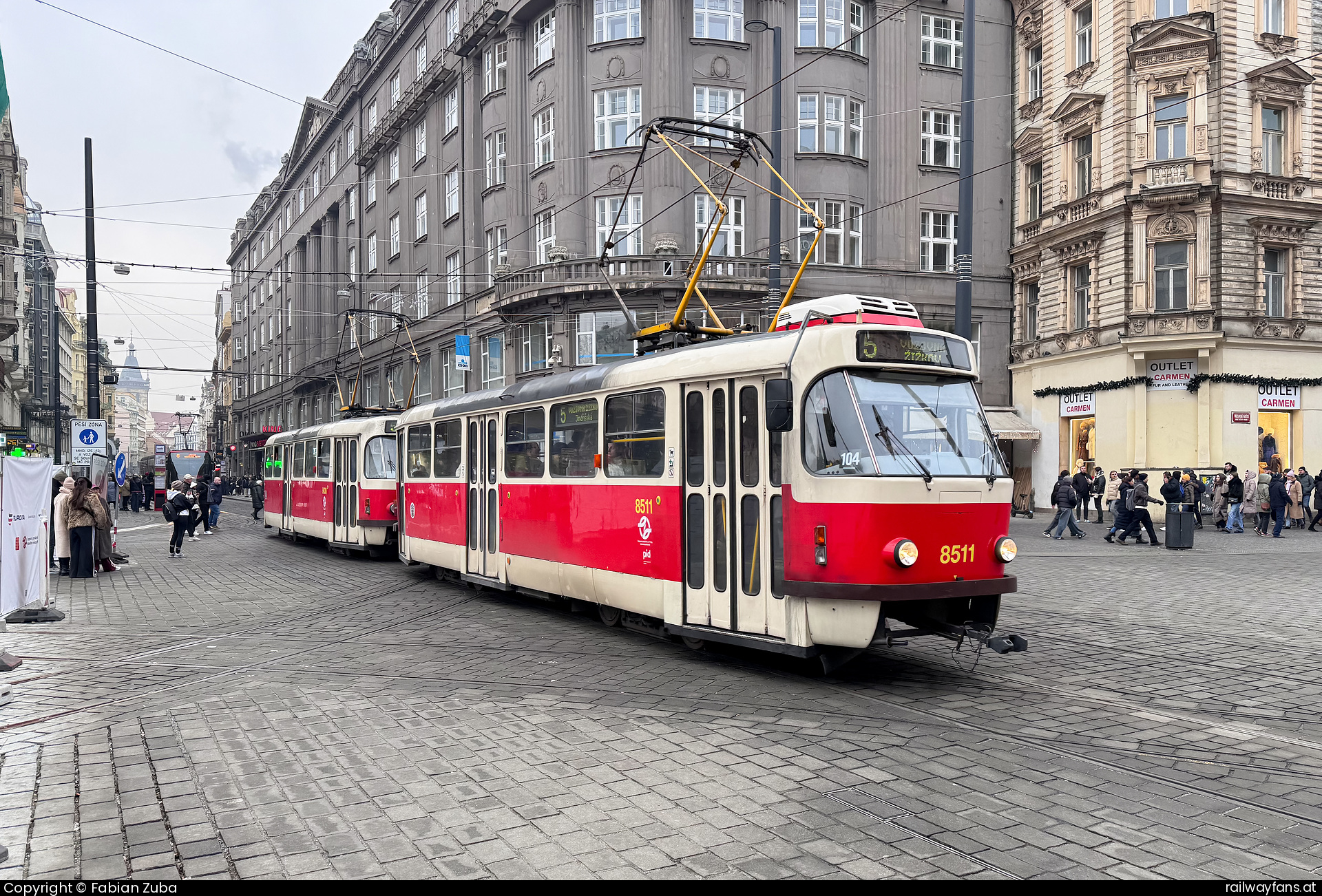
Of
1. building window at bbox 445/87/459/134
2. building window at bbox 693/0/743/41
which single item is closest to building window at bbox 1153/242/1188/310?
building window at bbox 693/0/743/41

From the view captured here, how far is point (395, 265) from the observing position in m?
46.2

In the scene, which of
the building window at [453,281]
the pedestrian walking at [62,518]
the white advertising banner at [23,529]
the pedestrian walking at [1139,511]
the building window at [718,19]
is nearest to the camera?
the white advertising banner at [23,529]

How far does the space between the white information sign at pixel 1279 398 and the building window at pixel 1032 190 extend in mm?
9470

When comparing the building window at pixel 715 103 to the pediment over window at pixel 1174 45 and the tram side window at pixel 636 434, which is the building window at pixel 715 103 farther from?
the tram side window at pixel 636 434

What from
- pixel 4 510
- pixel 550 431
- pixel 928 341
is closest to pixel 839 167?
pixel 550 431

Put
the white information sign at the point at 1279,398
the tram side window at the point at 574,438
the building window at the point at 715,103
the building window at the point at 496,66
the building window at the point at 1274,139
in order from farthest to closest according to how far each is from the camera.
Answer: the building window at the point at 496,66, the building window at the point at 715,103, the building window at the point at 1274,139, the white information sign at the point at 1279,398, the tram side window at the point at 574,438

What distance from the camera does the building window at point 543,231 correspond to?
3253 centimetres

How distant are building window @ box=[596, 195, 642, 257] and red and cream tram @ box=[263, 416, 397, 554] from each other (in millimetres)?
11163

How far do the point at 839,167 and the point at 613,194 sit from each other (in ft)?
23.4

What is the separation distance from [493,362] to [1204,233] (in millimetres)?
22924

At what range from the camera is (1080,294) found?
3177 cm

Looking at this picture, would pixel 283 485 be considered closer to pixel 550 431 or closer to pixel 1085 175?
pixel 550 431

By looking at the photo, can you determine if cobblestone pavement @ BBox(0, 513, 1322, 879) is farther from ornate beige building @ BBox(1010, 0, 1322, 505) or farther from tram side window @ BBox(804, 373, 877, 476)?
ornate beige building @ BBox(1010, 0, 1322, 505)

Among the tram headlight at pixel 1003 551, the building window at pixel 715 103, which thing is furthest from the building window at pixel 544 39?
the tram headlight at pixel 1003 551
